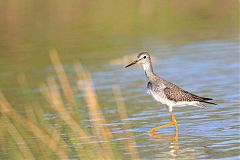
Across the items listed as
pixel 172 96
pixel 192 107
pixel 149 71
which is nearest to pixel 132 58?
pixel 192 107

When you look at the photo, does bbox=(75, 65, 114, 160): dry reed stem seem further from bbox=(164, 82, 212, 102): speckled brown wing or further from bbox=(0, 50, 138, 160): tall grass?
bbox=(164, 82, 212, 102): speckled brown wing

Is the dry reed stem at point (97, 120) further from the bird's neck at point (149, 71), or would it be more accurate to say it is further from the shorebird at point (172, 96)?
the bird's neck at point (149, 71)

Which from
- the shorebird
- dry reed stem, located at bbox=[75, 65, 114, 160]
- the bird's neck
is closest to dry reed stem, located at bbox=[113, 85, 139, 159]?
dry reed stem, located at bbox=[75, 65, 114, 160]

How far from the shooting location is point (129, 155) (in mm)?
9797

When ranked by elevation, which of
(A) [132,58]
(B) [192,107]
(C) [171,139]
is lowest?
(C) [171,139]

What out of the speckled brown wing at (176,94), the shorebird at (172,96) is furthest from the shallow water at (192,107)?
the speckled brown wing at (176,94)

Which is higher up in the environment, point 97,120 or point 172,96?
point 172,96

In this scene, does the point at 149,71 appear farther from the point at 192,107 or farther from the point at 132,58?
the point at 132,58

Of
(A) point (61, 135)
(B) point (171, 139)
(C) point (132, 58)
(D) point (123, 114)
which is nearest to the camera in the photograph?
(B) point (171, 139)

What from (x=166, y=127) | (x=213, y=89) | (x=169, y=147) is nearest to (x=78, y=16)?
(x=213, y=89)

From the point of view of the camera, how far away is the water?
10.9m

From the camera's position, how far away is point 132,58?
704 inches

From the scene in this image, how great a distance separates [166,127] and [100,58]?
7149mm

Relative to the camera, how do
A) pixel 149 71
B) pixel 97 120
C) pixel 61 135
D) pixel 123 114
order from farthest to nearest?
pixel 123 114
pixel 149 71
pixel 61 135
pixel 97 120
